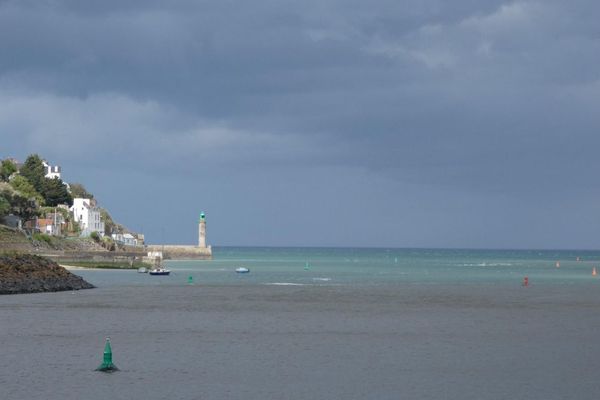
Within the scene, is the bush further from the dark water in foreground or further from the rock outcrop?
the dark water in foreground

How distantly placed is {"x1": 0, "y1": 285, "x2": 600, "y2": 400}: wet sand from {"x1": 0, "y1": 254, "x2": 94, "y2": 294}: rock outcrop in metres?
3.51

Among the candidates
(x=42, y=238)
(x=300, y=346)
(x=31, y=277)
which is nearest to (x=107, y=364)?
(x=300, y=346)

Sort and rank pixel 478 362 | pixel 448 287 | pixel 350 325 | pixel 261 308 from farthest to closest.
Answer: pixel 448 287, pixel 261 308, pixel 350 325, pixel 478 362

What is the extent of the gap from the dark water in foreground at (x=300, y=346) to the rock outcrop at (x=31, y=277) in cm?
390

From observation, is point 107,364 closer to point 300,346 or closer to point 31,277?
point 300,346

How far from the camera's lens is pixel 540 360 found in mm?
53000

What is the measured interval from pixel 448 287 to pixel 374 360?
7585 cm

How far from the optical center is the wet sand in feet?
142

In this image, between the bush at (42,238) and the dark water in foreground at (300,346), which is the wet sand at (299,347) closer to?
the dark water in foreground at (300,346)

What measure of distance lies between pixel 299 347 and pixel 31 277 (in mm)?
54906

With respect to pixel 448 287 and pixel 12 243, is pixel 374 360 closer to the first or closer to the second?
pixel 448 287

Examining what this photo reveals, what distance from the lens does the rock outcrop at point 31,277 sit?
102 metres

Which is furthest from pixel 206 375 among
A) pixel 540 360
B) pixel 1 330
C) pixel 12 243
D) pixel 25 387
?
pixel 12 243

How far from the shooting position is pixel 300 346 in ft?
193
